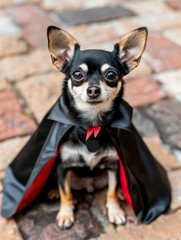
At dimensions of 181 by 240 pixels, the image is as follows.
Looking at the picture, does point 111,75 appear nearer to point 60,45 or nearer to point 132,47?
point 132,47

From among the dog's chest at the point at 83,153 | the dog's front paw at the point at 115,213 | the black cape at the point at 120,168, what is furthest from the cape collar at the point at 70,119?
the dog's front paw at the point at 115,213

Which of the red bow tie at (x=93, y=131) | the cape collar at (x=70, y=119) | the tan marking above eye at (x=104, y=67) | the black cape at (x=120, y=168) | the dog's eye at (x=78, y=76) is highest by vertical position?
the tan marking above eye at (x=104, y=67)

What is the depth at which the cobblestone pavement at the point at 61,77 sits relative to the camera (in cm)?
275

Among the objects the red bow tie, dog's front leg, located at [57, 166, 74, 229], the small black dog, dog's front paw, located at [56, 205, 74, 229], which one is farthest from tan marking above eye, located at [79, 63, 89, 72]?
dog's front paw, located at [56, 205, 74, 229]

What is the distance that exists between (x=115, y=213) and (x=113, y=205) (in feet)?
0.17

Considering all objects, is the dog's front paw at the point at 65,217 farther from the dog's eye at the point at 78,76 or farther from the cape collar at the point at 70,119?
the dog's eye at the point at 78,76

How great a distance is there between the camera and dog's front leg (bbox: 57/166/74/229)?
2688 mm

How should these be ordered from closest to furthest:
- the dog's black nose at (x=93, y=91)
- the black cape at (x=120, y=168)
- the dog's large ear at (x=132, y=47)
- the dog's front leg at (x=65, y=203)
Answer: the dog's black nose at (x=93, y=91)
the dog's large ear at (x=132, y=47)
the black cape at (x=120, y=168)
the dog's front leg at (x=65, y=203)

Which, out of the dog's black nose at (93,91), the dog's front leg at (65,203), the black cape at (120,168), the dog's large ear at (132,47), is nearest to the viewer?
the dog's black nose at (93,91)

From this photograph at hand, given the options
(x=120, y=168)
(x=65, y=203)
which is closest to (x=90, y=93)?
(x=120, y=168)

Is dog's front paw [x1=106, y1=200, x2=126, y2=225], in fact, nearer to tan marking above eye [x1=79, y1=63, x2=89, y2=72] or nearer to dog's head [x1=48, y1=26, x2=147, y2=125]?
dog's head [x1=48, y1=26, x2=147, y2=125]

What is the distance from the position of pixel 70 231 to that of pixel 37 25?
2863mm

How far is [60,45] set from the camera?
2438 millimetres

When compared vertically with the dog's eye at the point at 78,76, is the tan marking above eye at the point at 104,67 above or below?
above
